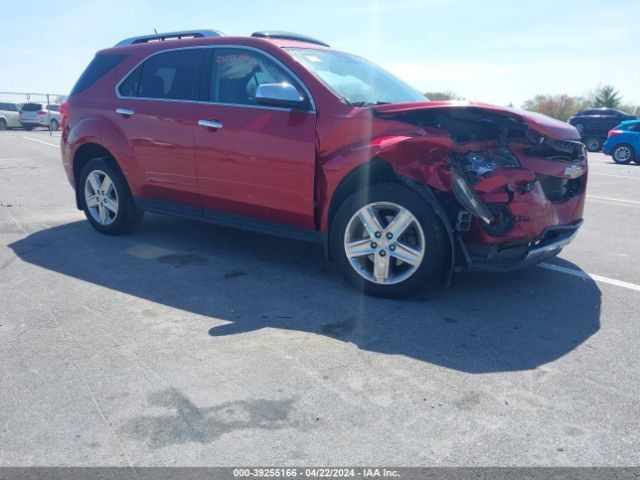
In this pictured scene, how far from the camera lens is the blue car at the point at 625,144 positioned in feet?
61.6

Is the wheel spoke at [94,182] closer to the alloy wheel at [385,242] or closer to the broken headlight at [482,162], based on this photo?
the alloy wheel at [385,242]

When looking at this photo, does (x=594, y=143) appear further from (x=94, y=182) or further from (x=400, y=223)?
(x=400, y=223)

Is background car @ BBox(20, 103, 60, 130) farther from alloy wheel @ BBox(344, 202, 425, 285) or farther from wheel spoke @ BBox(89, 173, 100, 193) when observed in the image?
alloy wheel @ BBox(344, 202, 425, 285)

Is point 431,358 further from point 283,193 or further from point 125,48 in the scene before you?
point 125,48

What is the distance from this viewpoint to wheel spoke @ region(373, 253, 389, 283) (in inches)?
168

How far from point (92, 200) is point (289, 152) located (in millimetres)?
2766

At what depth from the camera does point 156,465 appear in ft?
8.07

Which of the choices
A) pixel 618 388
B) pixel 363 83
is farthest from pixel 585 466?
pixel 363 83

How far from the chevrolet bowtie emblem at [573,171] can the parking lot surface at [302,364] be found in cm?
85

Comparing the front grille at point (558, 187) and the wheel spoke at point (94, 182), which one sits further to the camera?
the wheel spoke at point (94, 182)

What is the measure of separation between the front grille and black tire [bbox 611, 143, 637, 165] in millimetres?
16197

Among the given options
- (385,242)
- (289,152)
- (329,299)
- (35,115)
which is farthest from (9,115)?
(385,242)

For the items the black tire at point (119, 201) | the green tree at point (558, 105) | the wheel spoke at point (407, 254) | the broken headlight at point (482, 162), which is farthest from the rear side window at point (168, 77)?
the green tree at point (558, 105)

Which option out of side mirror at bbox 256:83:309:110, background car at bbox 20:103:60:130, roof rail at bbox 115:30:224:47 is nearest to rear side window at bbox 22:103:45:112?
background car at bbox 20:103:60:130
